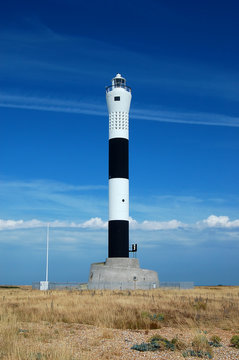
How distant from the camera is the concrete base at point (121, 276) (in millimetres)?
45156

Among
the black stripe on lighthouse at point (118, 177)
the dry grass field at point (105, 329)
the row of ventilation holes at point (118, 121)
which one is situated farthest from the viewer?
the row of ventilation holes at point (118, 121)

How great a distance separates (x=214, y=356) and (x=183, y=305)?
12.2m

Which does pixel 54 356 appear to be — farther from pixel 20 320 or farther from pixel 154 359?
pixel 20 320

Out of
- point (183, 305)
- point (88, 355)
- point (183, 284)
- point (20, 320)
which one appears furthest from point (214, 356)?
point (183, 284)

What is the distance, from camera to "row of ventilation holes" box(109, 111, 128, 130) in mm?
48312

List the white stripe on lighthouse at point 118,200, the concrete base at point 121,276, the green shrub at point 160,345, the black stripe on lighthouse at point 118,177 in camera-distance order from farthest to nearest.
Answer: the white stripe on lighthouse at point 118,200 < the black stripe on lighthouse at point 118,177 < the concrete base at point 121,276 < the green shrub at point 160,345

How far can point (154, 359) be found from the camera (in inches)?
423

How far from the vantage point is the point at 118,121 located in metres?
48.4

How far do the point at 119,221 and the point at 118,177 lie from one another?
526cm

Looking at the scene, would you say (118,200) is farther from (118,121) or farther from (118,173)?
(118,121)

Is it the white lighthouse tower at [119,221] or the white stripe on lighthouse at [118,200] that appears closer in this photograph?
the white lighthouse tower at [119,221]

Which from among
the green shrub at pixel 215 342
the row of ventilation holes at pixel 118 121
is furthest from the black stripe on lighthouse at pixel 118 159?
the green shrub at pixel 215 342

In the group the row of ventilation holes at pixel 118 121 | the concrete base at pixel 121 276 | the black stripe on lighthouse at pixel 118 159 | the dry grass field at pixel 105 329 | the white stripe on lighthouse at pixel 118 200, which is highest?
the row of ventilation holes at pixel 118 121

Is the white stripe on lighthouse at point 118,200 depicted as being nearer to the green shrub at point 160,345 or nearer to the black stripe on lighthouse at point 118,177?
the black stripe on lighthouse at point 118,177
